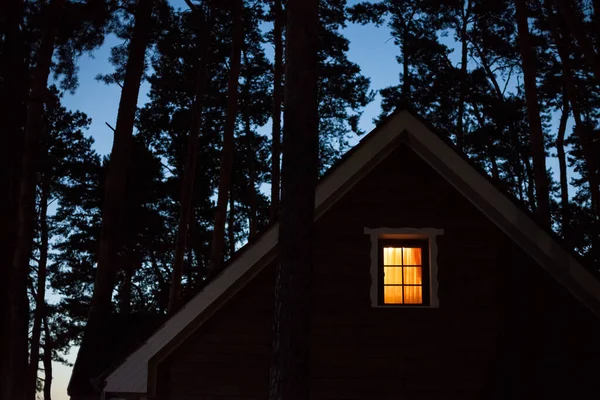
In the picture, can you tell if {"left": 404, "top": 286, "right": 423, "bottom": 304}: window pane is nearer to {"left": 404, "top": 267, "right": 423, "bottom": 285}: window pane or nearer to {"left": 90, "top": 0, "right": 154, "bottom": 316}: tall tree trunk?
{"left": 404, "top": 267, "right": 423, "bottom": 285}: window pane

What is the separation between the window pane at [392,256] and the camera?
33.0 ft

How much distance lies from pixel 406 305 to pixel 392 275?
0.51 m

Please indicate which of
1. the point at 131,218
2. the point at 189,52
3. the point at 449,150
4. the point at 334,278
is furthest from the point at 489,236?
the point at 131,218

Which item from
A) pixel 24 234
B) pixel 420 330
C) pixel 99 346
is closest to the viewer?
pixel 420 330

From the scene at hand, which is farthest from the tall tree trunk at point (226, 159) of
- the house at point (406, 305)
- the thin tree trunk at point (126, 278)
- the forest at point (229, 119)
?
the house at point (406, 305)

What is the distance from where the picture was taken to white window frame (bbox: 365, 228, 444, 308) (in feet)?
32.2

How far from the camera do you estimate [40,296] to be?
32.3 meters

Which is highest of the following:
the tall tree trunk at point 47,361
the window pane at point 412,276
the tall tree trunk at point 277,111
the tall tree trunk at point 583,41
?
the tall tree trunk at point 277,111

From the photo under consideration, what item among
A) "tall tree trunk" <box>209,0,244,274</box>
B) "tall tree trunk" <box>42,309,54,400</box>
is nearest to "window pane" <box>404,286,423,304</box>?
"tall tree trunk" <box>209,0,244,274</box>

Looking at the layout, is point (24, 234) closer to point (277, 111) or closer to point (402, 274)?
point (402, 274)

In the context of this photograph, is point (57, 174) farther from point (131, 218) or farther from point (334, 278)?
point (334, 278)

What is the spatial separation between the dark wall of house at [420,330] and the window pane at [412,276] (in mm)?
357

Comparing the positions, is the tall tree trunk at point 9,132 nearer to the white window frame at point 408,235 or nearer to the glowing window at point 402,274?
the white window frame at point 408,235

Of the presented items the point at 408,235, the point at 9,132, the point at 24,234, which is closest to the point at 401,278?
the point at 408,235
